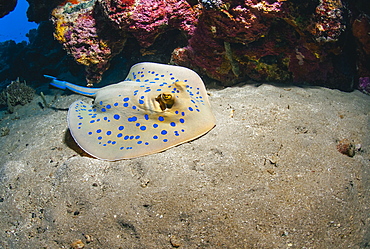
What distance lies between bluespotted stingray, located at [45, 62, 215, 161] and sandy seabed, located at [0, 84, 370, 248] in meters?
0.16

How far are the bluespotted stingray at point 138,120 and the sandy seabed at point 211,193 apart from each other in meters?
0.16

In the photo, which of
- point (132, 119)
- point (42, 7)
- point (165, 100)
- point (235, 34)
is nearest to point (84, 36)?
point (42, 7)

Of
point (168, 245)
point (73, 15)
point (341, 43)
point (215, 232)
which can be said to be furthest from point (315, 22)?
point (73, 15)

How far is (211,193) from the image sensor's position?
86.0 inches

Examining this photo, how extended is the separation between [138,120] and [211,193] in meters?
1.59

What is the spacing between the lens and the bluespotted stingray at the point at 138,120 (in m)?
2.71

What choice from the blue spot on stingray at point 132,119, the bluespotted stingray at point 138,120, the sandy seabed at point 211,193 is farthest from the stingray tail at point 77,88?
the blue spot on stingray at point 132,119

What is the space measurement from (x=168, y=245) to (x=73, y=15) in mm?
5680

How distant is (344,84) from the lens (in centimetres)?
446

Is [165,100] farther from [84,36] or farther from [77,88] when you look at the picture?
[84,36]

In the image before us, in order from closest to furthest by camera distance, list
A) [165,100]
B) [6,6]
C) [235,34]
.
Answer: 1. [165,100]
2. [235,34]
3. [6,6]

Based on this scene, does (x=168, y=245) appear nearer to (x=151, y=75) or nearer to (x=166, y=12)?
(x=151, y=75)

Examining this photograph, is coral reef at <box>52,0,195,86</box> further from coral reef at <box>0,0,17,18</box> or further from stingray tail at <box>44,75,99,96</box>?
coral reef at <box>0,0,17,18</box>

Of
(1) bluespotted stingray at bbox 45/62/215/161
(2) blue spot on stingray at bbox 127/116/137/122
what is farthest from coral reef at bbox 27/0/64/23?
(2) blue spot on stingray at bbox 127/116/137/122
